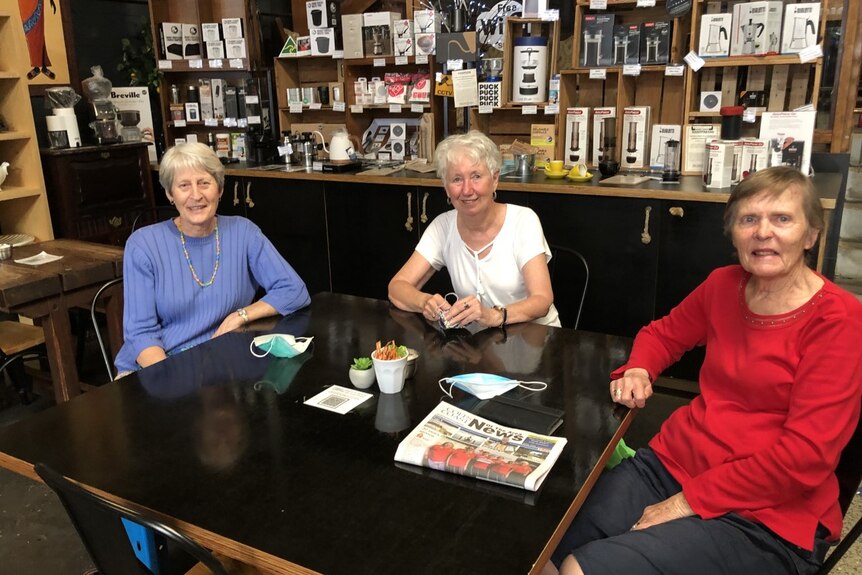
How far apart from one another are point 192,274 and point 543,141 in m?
2.34

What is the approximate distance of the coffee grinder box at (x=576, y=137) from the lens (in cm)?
379

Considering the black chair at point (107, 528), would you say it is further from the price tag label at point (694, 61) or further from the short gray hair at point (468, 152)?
the price tag label at point (694, 61)

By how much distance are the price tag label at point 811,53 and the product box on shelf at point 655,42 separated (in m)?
0.62

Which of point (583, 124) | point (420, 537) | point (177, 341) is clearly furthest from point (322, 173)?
point (420, 537)

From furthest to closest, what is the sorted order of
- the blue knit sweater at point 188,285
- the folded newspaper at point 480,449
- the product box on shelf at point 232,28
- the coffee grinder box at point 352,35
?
the product box on shelf at point 232,28
the coffee grinder box at point 352,35
the blue knit sweater at point 188,285
the folded newspaper at point 480,449

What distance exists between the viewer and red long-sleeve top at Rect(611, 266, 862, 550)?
1318 mm

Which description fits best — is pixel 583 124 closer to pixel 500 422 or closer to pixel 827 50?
pixel 827 50

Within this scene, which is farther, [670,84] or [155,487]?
[670,84]

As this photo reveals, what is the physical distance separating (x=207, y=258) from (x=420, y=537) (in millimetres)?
1447

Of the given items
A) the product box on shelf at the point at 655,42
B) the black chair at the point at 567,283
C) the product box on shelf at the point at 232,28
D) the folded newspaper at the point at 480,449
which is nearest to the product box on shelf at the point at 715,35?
the product box on shelf at the point at 655,42

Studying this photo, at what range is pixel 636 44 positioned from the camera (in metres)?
3.59

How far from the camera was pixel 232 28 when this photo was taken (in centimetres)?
466

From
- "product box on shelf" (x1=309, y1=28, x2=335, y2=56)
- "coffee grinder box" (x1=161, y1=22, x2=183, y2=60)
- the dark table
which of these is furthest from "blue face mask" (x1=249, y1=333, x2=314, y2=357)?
"coffee grinder box" (x1=161, y1=22, x2=183, y2=60)

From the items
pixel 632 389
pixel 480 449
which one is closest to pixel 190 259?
pixel 480 449
